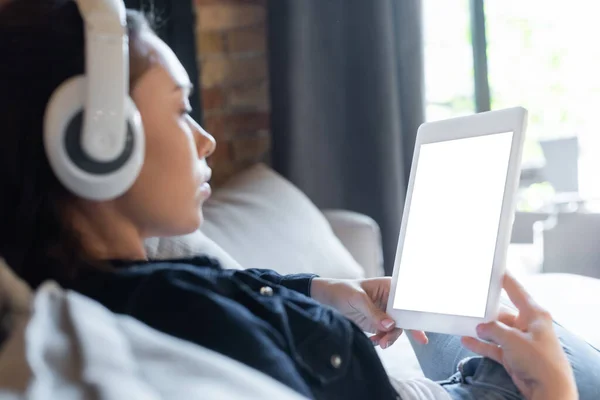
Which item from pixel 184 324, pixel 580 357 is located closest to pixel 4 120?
pixel 184 324

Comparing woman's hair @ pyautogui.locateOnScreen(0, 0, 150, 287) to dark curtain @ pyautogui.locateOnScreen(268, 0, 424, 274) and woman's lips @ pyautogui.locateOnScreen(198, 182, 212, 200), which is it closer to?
woman's lips @ pyautogui.locateOnScreen(198, 182, 212, 200)

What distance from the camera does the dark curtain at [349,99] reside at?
1.76 metres

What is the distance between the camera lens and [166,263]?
0.69 meters

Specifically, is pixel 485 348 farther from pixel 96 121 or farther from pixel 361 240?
pixel 361 240

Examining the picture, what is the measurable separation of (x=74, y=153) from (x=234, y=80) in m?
1.32

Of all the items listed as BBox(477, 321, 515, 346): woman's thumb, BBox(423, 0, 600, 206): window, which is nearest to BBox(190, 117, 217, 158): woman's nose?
BBox(477, 321, 515, 346): woman's thumb

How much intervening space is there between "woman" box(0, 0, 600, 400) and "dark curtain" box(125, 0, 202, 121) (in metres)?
0.91

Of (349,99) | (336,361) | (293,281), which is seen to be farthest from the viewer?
(349,99)

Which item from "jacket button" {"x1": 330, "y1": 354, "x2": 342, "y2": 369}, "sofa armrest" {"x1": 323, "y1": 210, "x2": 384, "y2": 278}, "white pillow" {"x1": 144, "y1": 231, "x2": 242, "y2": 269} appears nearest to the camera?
"jacket button" {"x1": 330, "y1": 354, "x2": 342, "y2": 369}

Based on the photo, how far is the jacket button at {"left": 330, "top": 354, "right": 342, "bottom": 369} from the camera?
68 cm

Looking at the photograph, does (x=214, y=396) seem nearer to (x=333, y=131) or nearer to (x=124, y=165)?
(x=124, y=165)

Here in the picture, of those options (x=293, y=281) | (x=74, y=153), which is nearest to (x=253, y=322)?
(x=74, y=153)

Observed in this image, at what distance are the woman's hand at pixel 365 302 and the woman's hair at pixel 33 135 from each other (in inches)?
13.8

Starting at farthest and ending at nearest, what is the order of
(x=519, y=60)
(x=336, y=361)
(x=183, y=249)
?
1. (x=519, y=60)
2. (x=183, y=249)
3. (x=336, y=361)
